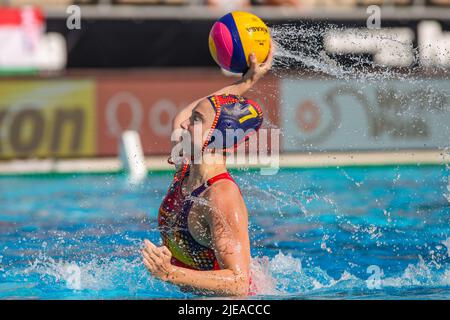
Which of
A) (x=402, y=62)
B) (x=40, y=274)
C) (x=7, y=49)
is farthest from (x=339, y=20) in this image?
(x=40, y=274)

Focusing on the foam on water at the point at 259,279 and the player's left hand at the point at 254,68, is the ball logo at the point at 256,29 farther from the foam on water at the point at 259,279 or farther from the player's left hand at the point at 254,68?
the foam on water at the point at 259,279

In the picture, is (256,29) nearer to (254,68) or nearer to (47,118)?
(254,68)

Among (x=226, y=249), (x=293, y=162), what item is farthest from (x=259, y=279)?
(x=293, y=162)

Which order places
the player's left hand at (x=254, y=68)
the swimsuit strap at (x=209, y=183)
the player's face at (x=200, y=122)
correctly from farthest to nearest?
the player's left hand at (x=254, y=68) < the swimsuit strap at (x=209, y=183) < the player's face at (x=200, y=122)

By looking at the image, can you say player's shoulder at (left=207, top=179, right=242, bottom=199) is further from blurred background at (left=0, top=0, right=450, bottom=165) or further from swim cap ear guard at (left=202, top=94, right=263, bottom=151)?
blurred background at (left=0, top=0, right=450, bottom=165)

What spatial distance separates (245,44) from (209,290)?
3.84 feet

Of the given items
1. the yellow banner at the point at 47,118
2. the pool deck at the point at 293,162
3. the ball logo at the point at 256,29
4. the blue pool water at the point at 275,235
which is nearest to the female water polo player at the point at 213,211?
the ball logo at the point at 256,29

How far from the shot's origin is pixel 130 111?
12133 mm

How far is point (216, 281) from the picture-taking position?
4129mm

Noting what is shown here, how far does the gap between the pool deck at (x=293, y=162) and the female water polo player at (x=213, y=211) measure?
22.7ft

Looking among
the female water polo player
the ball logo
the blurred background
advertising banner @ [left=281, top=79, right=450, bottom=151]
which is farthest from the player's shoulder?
advertising banner @ [left=281, top=79, right=450, bottom=151]

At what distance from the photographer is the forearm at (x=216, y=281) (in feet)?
13.5

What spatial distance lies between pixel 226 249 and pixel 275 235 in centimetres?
302
